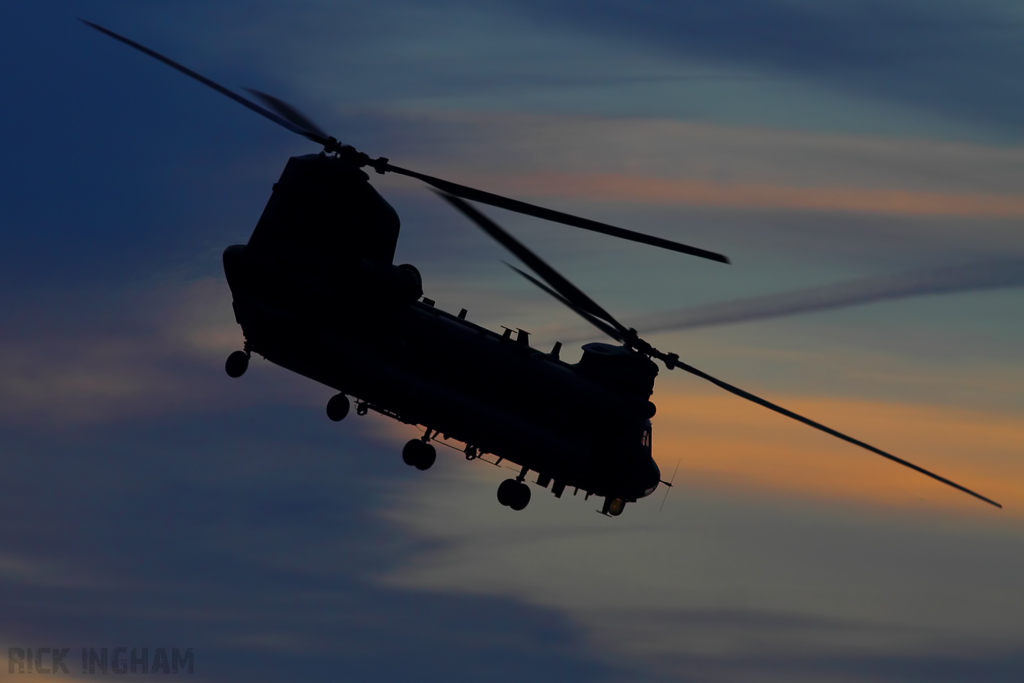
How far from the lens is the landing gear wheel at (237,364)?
147ft

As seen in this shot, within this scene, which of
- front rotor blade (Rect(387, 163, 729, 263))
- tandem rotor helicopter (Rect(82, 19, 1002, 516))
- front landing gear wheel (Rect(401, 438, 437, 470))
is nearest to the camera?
front rotor blade (Rect(387, 163, 729, 263))

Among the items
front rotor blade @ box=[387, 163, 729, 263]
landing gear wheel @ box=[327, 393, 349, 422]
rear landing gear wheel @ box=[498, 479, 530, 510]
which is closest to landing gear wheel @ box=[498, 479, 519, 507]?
rear landing gear wheel @ box=[498, 479, 530, 510]

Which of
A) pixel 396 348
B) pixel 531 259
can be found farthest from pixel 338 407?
pixel 531 259

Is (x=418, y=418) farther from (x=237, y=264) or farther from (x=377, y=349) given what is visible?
(x=237, y=264)

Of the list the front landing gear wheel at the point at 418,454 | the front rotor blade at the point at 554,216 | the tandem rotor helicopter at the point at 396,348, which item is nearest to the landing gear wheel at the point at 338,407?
the tandem rotor helicopter at the point at 396,348

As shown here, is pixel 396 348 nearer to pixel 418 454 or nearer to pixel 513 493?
pixel 418 454

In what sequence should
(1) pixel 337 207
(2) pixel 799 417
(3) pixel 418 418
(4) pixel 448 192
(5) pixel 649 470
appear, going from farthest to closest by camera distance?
1. (5) pixel 649 470
2. (3) pixel 418 418
3. (1) pixel 337 207
4. (2) pixel 799 417
5. (4) pixel 448 192

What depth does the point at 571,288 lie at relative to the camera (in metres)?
38.1

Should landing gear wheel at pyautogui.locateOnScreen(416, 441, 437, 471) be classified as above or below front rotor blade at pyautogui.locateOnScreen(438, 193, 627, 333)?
below

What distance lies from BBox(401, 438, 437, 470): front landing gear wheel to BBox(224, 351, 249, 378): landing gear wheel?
23.8 feet

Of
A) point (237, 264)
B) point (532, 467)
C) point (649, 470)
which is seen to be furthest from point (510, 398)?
point (237, 264)

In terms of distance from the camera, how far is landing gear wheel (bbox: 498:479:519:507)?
1909 inches

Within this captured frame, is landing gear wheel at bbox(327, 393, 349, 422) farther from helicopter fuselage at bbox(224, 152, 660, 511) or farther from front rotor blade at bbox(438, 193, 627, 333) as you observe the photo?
front rotor blade at bbox(438, 193, 627, 333)

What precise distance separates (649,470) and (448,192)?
18455mm
